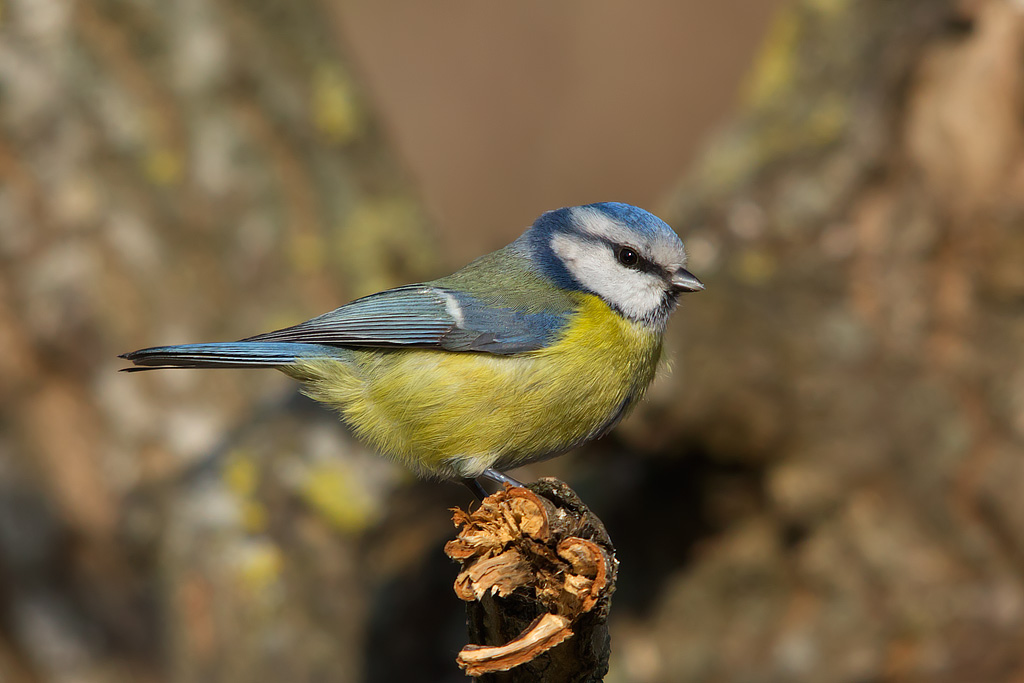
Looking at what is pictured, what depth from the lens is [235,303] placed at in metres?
3.91

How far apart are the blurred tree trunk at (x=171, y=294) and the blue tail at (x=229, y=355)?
3.28 feet

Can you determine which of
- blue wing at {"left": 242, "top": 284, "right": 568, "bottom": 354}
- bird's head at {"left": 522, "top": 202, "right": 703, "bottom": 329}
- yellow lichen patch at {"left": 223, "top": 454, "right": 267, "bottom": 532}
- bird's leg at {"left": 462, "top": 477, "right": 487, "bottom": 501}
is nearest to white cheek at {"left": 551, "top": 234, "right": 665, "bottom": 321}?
bird's head at {"left": 522, "top": 202, "right": 703, "bottom": 329}

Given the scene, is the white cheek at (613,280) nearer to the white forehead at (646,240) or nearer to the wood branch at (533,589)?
the white forehead at (646,240)

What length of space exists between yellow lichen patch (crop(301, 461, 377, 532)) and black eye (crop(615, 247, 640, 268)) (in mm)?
1455

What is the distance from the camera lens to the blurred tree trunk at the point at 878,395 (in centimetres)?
325

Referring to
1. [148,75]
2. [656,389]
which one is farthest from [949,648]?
[148,75]

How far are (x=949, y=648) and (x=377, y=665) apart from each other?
2.06 metres

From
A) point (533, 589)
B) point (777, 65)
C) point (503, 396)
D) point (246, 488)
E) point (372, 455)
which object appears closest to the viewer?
point (533, 589)

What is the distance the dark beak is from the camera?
2.42m

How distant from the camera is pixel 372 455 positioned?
138 inches

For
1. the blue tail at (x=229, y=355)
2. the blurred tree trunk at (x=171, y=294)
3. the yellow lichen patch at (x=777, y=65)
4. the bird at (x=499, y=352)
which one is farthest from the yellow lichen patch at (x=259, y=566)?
the yellow lichen patch at (x=777, y=65)

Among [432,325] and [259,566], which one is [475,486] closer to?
[432,325]

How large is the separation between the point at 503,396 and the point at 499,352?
13cm

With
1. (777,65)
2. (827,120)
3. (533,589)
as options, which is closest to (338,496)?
(533,589)
